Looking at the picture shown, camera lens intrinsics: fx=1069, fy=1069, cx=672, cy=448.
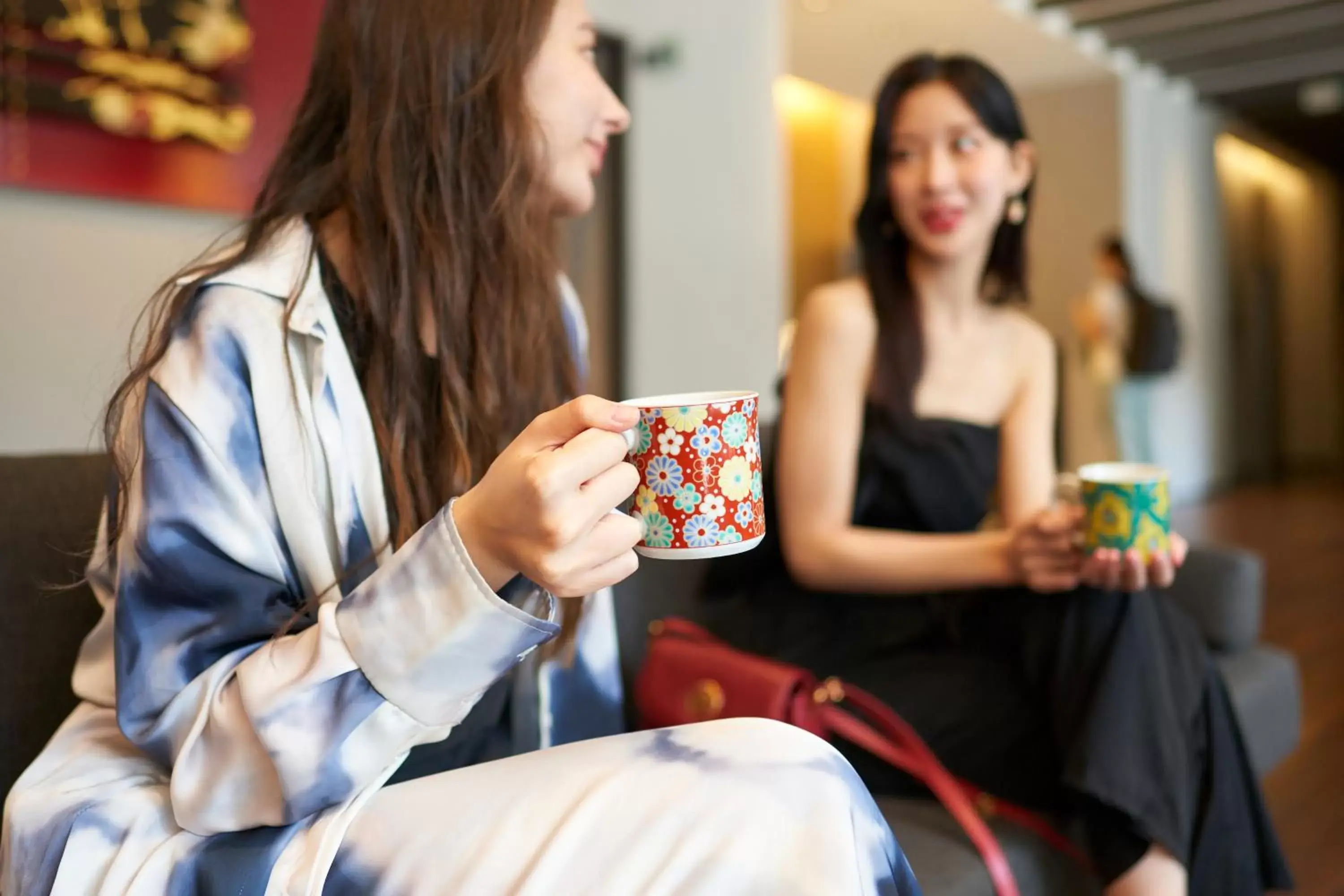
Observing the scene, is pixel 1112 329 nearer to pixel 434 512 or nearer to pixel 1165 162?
pixel 1165 162

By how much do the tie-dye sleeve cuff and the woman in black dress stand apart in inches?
29.4

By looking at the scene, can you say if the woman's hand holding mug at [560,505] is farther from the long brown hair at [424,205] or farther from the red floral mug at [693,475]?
the long brown hair at [424,205]

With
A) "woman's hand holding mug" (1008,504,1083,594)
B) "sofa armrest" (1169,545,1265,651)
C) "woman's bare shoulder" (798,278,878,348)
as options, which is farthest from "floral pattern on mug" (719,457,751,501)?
"sofa armrest" (1169,545,1265,651)

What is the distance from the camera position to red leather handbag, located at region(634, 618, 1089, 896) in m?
1.25

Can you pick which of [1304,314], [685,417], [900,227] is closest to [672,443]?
[685,417]

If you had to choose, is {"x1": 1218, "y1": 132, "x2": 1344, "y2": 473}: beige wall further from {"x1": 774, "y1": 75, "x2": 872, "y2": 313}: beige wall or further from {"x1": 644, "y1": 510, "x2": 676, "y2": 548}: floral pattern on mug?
{"x1": 644, "y1": 510, "x2": 676, "y2": 548}: floral pattern on mug

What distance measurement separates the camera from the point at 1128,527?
47.2 inches

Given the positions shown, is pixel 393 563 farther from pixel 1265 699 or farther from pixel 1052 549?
pixel 1265 699

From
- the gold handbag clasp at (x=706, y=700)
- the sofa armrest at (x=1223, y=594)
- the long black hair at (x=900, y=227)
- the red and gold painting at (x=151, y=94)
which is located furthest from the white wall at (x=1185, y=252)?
the gold handbag clasp at (x=706, y=700)

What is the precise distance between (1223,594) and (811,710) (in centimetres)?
101

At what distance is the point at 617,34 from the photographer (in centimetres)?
386

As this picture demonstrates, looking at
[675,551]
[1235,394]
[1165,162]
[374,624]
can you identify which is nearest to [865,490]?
[675,551]

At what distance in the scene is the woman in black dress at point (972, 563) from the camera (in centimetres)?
123

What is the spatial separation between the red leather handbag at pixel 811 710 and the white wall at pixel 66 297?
1580 millimetres
